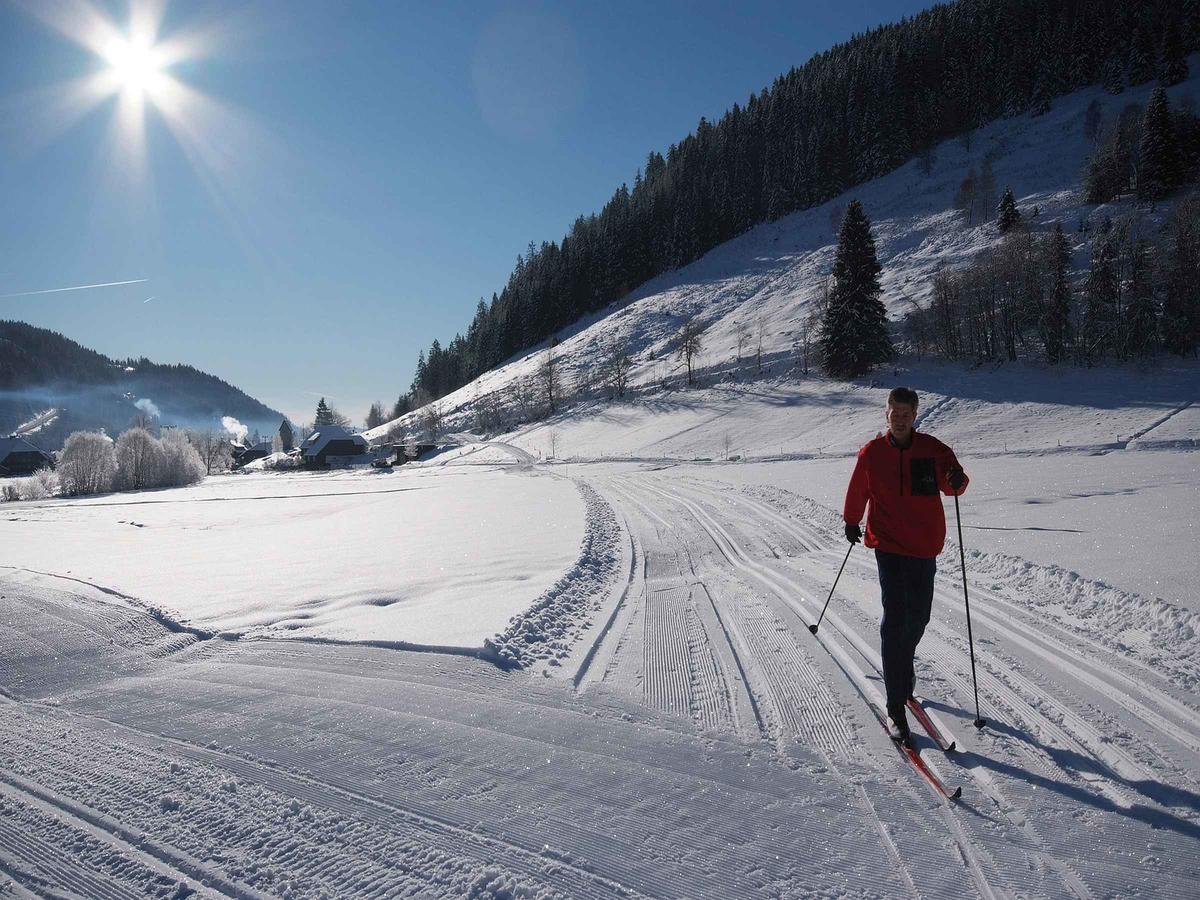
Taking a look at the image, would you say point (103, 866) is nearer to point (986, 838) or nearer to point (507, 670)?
point (507, 670)

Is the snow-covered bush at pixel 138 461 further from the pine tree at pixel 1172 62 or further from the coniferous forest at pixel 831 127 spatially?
the pine tree at pixel 1172 62

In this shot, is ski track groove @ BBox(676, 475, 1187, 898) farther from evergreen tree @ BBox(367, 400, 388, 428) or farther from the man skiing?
evergreen tree @ BBox(367, 400, 388, 428)

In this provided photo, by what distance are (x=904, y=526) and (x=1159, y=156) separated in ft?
247

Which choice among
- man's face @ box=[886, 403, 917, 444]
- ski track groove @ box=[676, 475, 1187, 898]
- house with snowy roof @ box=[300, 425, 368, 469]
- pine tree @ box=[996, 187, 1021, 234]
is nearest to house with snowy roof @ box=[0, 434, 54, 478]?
house with snowy roof @ box=[300, 425, 368, 469]

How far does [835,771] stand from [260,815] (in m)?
3.13

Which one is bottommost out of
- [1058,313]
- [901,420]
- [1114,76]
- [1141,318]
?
[901,420]

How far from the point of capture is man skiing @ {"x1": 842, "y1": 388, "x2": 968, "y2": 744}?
3584 mm

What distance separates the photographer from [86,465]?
47281 millimetres

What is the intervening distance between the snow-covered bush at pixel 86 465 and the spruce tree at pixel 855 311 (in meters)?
66.5

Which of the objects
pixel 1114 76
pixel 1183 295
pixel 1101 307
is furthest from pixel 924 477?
pixel 1114 76

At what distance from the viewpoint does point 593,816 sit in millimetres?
2639

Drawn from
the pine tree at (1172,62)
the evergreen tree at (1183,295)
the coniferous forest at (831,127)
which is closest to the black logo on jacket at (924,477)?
the evergreen tree at (1183,295)

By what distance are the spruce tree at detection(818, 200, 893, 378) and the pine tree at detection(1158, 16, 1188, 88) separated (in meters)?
65.9

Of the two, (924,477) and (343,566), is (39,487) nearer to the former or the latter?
(343,566)
